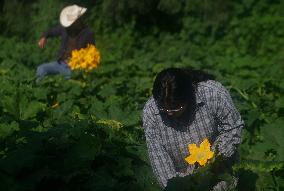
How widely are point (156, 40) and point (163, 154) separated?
10.4 meters

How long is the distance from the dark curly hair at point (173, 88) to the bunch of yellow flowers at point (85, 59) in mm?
3641

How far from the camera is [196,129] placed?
4.43 meters

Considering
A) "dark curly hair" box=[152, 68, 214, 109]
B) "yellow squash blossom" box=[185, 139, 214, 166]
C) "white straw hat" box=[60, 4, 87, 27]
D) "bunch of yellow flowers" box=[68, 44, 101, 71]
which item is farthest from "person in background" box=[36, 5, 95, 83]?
"yellow squash blossom" box=[185, 139, 214, 166]

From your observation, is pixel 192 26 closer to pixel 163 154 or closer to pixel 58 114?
pixel 58 114

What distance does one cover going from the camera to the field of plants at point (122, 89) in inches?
149

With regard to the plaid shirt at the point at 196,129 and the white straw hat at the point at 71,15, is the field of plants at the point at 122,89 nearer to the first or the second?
the plaid shirt at the point at 196,129

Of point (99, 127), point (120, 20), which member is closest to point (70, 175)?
point (99, 127)

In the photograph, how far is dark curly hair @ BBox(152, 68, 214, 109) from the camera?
4.11 metres

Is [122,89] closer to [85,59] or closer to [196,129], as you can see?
[85,59]

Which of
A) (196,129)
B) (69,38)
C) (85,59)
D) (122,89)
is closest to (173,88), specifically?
(196,129)

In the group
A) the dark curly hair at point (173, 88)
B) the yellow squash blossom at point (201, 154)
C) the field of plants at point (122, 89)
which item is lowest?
the field of plants at point (122, 89)

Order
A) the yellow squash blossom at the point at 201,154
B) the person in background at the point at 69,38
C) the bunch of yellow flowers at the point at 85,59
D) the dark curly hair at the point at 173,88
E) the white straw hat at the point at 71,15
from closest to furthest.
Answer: the yellow squash blossom at the point at 201,154
the dark curly hair at the point at 173,88
the bunch of yellow flowers at the point at 85,59
the person in background at the point at 69,38
the white straw hat at the point at 71,15

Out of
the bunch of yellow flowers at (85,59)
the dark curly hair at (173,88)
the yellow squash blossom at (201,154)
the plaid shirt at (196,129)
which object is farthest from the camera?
the bunch of yellow flowers at (85,59)

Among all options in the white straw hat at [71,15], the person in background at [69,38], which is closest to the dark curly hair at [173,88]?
the person in background at [69,38]
